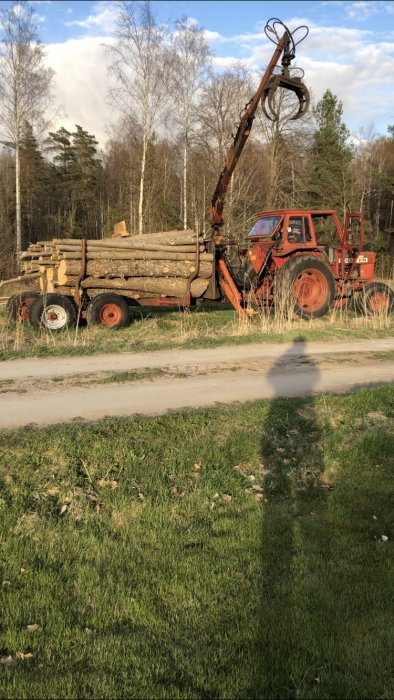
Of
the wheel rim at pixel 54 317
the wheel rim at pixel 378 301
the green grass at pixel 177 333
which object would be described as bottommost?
the green grass at pixel 177 333

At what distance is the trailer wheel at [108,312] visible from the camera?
1188cm

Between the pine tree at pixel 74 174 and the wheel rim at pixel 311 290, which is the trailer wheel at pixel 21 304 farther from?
the pine tree at pixel 74 174

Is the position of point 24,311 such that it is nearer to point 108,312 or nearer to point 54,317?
point 54,317

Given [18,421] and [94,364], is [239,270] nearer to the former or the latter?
[94,364]

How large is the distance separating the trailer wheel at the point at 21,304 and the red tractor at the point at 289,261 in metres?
4.12

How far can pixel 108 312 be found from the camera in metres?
12.1

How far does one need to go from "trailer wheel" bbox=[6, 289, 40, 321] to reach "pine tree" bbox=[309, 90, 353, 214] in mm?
30033

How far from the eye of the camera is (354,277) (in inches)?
571

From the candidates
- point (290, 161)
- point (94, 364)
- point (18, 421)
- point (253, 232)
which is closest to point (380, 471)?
point (18, 421)

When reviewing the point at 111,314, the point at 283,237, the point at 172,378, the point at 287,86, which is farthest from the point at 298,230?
the point at 172,378

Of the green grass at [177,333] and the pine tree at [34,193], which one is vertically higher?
the pine tree at [34,193]

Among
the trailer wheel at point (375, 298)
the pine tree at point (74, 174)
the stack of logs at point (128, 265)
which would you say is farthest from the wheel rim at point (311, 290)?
the pine tree at point (74, 174)

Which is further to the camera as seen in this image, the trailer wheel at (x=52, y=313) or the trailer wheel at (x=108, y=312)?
the trailer wheel at (x=108, y=312)

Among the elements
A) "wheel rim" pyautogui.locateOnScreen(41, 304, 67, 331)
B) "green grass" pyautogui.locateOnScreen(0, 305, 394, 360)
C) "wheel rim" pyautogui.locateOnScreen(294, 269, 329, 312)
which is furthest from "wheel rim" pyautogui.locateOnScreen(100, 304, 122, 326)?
"wheel rim" pyautogui.locateOnScreen(294, 269, 329, 312)
